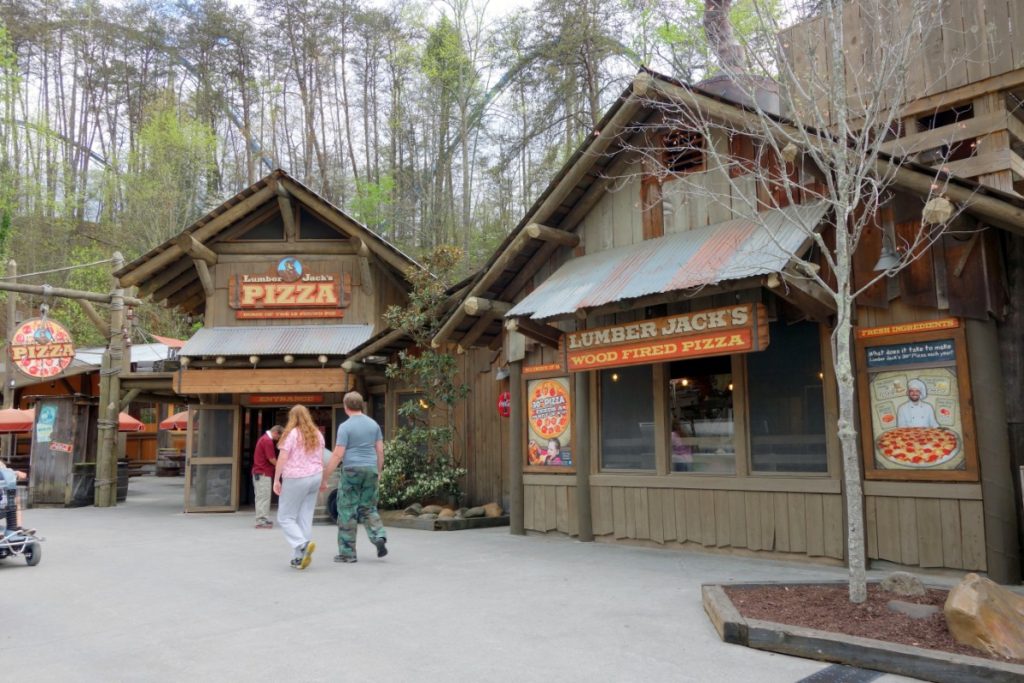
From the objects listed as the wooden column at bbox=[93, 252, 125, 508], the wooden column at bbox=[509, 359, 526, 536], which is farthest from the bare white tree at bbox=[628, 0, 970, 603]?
the wooden column at bbox=[93, 252, 125, 508]

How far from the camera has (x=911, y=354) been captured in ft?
25.5

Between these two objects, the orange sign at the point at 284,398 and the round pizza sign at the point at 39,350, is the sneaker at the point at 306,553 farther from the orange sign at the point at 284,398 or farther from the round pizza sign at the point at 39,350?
the round pizza sign at the point at 39,350

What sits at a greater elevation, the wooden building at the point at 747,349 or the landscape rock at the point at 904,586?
the wooden building at the point at 747,349

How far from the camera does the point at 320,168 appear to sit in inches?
1483

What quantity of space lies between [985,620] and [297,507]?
645 cm

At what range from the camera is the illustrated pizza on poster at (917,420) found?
7.50 m

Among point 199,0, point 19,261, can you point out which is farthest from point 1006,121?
point 199,0

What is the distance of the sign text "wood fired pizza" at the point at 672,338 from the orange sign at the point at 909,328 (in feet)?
3.47

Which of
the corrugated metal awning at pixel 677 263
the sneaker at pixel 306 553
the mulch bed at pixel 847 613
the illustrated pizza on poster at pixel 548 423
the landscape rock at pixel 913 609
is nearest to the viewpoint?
the mulch bed at pixel 847 613

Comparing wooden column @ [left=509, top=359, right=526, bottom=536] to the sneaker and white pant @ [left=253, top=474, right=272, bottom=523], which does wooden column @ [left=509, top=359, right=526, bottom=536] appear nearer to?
the sneaker

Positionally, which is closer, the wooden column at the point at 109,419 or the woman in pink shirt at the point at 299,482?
the woman in pink shirt at the point at 299,482

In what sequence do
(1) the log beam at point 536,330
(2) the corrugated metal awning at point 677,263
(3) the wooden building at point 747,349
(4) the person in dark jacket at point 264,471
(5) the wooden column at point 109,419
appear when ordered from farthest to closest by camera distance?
1. (5) the wooden column at point 109,419
2. (4) the person in dark jacket at point 264,471
3. (1) the log beam at point 536,330
4. (2) the corrugated metal awning at point 677,263
5. (3) the wooden building at point 747,349

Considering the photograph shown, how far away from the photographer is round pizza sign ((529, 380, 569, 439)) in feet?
36.1

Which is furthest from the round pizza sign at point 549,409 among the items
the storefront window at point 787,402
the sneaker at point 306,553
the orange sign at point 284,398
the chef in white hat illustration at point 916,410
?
the orange sign at point 284,398
